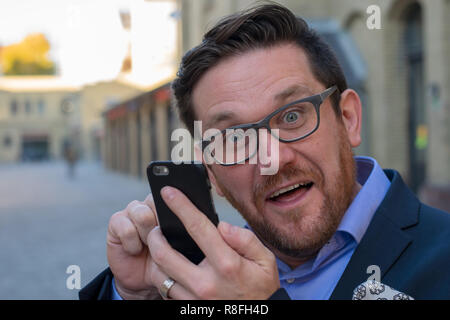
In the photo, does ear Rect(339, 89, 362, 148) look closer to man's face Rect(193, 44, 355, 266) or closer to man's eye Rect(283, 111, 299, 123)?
man's face Rect(193, 44, 355, 266)

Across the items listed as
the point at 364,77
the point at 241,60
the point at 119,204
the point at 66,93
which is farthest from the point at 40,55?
the point at 241,60

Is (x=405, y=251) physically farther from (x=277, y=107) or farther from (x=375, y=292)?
(x=277, y=107)

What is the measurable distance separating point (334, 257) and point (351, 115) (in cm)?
59

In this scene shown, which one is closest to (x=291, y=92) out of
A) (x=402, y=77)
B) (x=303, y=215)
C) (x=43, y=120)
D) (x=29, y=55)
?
(x=303, y=215)

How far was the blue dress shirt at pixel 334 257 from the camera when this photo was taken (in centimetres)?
160

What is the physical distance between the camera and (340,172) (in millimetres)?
1683

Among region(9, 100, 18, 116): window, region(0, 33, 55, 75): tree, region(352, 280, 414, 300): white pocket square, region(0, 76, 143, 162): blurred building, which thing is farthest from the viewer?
region(0, 33, 55, 75): tree

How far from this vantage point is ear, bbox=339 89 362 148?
6.22 ft

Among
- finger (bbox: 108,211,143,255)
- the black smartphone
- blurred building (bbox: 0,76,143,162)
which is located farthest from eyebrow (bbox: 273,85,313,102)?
blurred building (bbox: 0,76,143,162)

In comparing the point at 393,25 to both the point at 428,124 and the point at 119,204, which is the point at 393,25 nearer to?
the point at 428,124

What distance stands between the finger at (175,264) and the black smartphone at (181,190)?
1.6 inches

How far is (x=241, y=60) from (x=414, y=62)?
8.45 metres

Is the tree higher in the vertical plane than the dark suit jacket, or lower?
higher

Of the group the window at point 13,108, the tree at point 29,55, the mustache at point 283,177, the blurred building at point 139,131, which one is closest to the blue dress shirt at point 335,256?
the mustache at point 283,177
